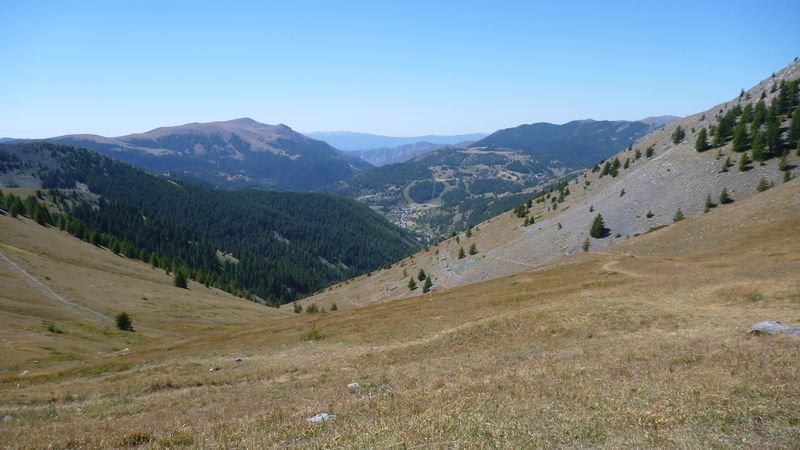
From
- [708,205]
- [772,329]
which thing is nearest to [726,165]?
[708,205]

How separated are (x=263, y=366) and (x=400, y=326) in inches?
563

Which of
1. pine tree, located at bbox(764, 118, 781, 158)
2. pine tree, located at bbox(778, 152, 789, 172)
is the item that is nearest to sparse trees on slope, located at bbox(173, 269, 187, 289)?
pine tree, located at bbox(778, 152, 789, 172)

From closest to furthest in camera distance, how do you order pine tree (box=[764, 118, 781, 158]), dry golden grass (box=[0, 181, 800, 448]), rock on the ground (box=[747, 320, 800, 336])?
dry golden grass (box=[0, 181, 800, 448])
rock on the ground (box=[747, 320, 800, 336])
pine tree (box=[764, 118, 781, 158])

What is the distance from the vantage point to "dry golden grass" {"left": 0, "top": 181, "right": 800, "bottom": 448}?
38.5 ft

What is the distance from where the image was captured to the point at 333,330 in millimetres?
45562

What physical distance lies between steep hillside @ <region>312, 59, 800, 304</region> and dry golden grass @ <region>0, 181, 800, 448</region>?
6133cm

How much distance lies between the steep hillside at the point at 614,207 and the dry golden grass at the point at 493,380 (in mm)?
61327

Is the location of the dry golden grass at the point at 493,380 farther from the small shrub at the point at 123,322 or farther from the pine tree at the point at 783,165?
the pine tree at the point at 783,165

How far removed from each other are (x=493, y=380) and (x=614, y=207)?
119 metres

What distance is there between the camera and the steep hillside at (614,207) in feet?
338

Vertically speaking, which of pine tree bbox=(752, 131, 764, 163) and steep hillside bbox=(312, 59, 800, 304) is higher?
pine tree bbox=(752, 131, 764, 163)

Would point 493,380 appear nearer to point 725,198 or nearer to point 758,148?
point 725,198

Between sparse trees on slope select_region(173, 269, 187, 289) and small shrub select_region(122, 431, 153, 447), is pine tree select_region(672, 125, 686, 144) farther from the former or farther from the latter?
small shrub select_region(122, 431, 153, 447)

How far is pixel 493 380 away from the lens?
17922mm
